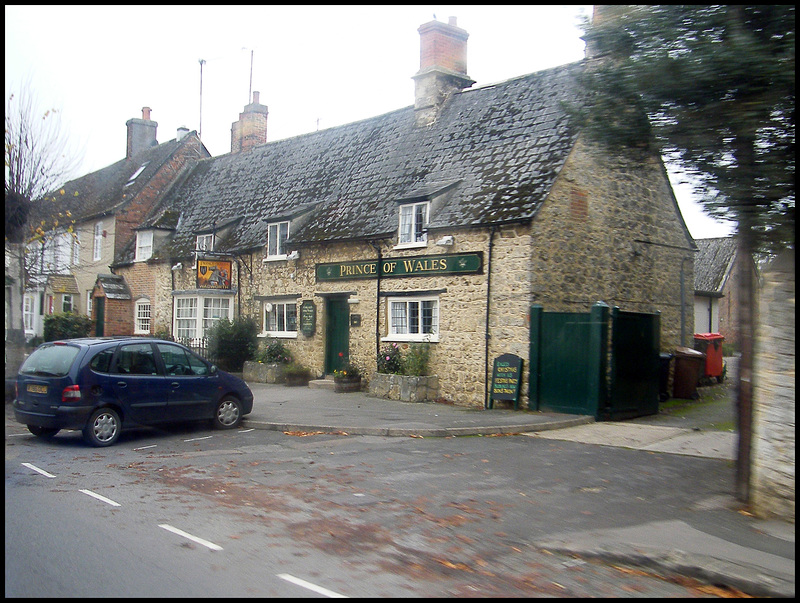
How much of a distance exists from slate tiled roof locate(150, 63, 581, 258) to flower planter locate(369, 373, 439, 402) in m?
3.72

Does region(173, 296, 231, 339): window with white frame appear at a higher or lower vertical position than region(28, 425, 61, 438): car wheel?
higher

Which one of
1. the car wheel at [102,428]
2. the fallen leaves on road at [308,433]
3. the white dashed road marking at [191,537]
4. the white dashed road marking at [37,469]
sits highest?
the car wheel at [102,428]

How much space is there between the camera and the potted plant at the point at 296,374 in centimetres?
2028

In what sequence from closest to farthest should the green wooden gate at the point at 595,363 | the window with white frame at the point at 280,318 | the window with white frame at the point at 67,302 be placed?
the green wooden gate at the point at 595,363, the window with white frame at the point at 280,318, the window with white frame at the point at 67,302

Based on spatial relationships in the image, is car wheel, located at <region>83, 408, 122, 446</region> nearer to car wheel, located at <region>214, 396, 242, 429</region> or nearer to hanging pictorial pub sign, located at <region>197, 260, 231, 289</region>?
car wheel, located at <region>214, 396, 242, 429</region>

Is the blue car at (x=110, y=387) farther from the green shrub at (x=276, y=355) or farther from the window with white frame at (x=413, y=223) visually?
the green shrub at (x=276, y=355)

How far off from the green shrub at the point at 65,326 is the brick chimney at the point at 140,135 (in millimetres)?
9899

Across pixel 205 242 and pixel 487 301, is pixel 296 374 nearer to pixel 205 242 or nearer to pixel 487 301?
pixel 487 301

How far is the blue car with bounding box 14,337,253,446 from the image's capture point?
10.8m

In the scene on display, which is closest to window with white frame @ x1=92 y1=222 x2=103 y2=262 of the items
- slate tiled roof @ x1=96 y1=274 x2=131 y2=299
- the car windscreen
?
slate tiled roof @ x1=96 y1=274 x2=131 y2=299

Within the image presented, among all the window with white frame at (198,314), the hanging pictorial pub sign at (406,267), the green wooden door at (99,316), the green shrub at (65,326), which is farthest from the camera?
the green wooden door at (99,316)

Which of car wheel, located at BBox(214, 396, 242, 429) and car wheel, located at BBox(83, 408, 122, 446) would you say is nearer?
car wheel, located at BBox(83, 408, 122, 446)

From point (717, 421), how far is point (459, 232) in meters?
6.88

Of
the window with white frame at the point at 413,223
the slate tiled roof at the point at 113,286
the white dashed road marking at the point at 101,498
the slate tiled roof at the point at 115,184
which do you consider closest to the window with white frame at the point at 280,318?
the window with white frame at the point at 413,223
